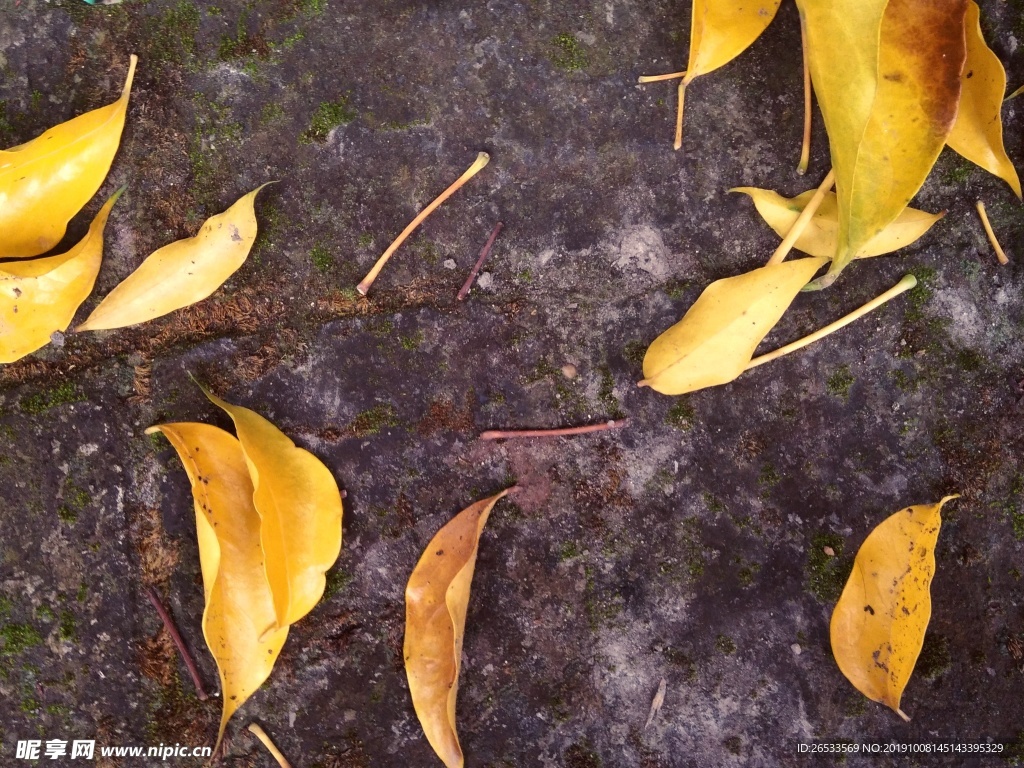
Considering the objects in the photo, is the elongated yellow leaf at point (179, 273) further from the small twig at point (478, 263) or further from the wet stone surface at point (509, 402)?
the small twig at point (478, 263)

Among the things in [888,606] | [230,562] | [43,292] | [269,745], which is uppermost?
[43,292]

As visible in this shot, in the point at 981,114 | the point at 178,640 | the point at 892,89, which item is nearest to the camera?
the point at 892,89

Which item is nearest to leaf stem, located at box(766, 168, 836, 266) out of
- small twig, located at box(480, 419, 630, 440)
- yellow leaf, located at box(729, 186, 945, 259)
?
yellow leaf, located at box(729, 186, 945, 259)

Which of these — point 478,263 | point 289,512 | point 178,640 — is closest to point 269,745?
point 178,640

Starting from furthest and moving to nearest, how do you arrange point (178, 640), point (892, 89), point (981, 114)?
1. point (178, 640)
2. point (981, 114)
3. point (892, 89)

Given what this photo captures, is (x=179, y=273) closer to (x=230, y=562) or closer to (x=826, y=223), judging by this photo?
(x=230, y=562)

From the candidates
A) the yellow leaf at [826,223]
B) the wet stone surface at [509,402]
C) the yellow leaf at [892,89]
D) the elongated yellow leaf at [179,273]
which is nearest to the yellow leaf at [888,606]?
the wet stone surface at [509,402]

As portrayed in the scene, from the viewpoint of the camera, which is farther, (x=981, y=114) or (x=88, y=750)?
(x=88, y=750)

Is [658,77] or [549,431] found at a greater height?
[658,77]
